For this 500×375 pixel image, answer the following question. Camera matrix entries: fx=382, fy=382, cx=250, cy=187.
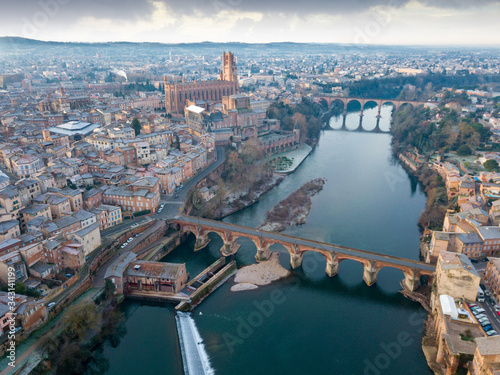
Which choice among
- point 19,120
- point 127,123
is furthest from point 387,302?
point 19,120

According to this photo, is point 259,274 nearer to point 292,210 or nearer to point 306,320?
point 306,320

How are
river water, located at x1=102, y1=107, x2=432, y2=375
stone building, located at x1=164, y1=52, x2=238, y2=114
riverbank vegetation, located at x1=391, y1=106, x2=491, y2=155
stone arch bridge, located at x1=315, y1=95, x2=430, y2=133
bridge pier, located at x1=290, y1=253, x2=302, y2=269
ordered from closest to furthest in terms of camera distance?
river water, located at x1=102, y1=107, x2=432, y2=375 < bridge pier, located at x1=290, y1=253, x2=302, y2=269 < riverbank vegetation, located at x1=391, y1=106, x2=491, y2=155 < stone building, located at x1=164, y1=52, x2=238, y2=114 < stone arch bridge, located at x1=315, y1=95, x2=430, y2=133

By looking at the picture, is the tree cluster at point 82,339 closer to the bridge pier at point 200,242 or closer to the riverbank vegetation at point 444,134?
the bridge pier at point 200,242

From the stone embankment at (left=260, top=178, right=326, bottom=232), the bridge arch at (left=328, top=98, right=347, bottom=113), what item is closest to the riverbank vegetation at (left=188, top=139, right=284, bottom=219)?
Answer: the stone embankment at (left=260, top=178, right=326, bottom=232)

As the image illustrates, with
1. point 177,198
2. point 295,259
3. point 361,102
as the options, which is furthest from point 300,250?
point 361,102

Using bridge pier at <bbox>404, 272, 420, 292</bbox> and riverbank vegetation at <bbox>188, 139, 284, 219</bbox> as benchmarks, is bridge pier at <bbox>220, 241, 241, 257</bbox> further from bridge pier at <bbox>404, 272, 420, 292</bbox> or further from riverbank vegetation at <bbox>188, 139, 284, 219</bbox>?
bridge pier at <bbox>404, 272, 420, 292</bbox>

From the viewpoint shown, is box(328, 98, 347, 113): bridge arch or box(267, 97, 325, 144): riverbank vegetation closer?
box(267, 97, 325, 144): riverbank vegetation

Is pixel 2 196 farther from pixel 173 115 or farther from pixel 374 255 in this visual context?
pixel 173 115

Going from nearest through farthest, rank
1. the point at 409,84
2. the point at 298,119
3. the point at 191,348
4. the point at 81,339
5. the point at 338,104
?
the point at 81,339 < the point at 191,348 < the point at 298,119 < the point at 338,104 < the point at 409,84
